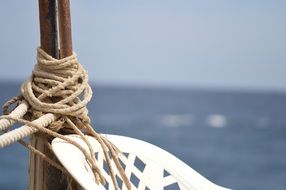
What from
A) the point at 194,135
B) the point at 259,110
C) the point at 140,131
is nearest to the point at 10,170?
the point at 140,131

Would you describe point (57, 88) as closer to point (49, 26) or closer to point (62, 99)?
point (62, 99)

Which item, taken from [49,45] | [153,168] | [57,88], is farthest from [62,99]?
[153,168]

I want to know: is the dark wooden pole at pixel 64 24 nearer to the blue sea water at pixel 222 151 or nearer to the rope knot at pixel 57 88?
the rope knot at pixel 57 88

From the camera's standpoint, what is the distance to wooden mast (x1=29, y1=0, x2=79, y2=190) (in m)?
1.76

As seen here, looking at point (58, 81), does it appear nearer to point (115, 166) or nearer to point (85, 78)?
point (85, 78)

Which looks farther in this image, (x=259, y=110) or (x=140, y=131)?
(x=259, y=110)

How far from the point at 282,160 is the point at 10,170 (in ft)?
41.1

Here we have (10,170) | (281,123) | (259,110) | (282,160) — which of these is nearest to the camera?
(10,170)

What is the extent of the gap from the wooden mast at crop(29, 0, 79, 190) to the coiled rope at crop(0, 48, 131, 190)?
37 millimetres

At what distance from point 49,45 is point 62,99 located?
160 millimetres

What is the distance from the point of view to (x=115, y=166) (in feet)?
6.07

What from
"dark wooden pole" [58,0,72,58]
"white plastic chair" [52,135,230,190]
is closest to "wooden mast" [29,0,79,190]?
"dark wooden pole" [58,0,72,58]

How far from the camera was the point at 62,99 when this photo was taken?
179cm

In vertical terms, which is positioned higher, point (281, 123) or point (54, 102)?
point (54, 102)
